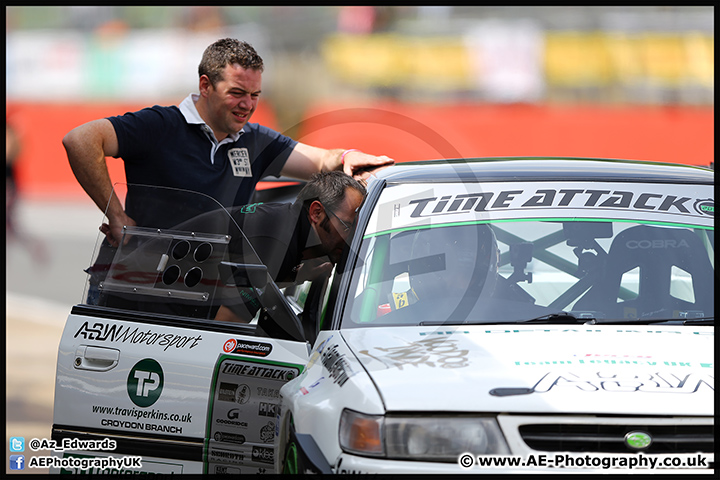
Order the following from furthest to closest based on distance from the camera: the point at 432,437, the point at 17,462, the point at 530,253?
the point at 17,462 → the point at 530,253 → the point at 432,437

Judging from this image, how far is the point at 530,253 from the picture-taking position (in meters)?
3.49

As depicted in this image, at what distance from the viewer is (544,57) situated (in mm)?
18297

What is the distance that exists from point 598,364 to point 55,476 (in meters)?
2.29

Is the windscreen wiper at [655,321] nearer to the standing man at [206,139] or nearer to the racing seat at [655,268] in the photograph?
the racing seat at [655,268]

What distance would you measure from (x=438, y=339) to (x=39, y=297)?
28.3 ft

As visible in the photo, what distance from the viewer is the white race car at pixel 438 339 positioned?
2.49 metres

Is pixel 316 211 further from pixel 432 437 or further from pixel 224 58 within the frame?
pixel 432 437

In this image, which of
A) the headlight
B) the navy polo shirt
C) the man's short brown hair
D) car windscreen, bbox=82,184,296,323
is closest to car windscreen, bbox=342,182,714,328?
car windscreen, bbox=82,184,296,323

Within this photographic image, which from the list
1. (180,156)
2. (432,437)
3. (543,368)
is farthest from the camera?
(180,156)

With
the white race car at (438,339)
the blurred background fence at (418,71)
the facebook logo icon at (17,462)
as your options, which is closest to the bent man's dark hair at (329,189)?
the white race car at (438,339)

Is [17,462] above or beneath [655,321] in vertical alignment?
beneath

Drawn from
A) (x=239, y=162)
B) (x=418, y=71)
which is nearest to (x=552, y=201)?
(x=239, y=162)

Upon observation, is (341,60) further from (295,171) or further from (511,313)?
(511,313)
